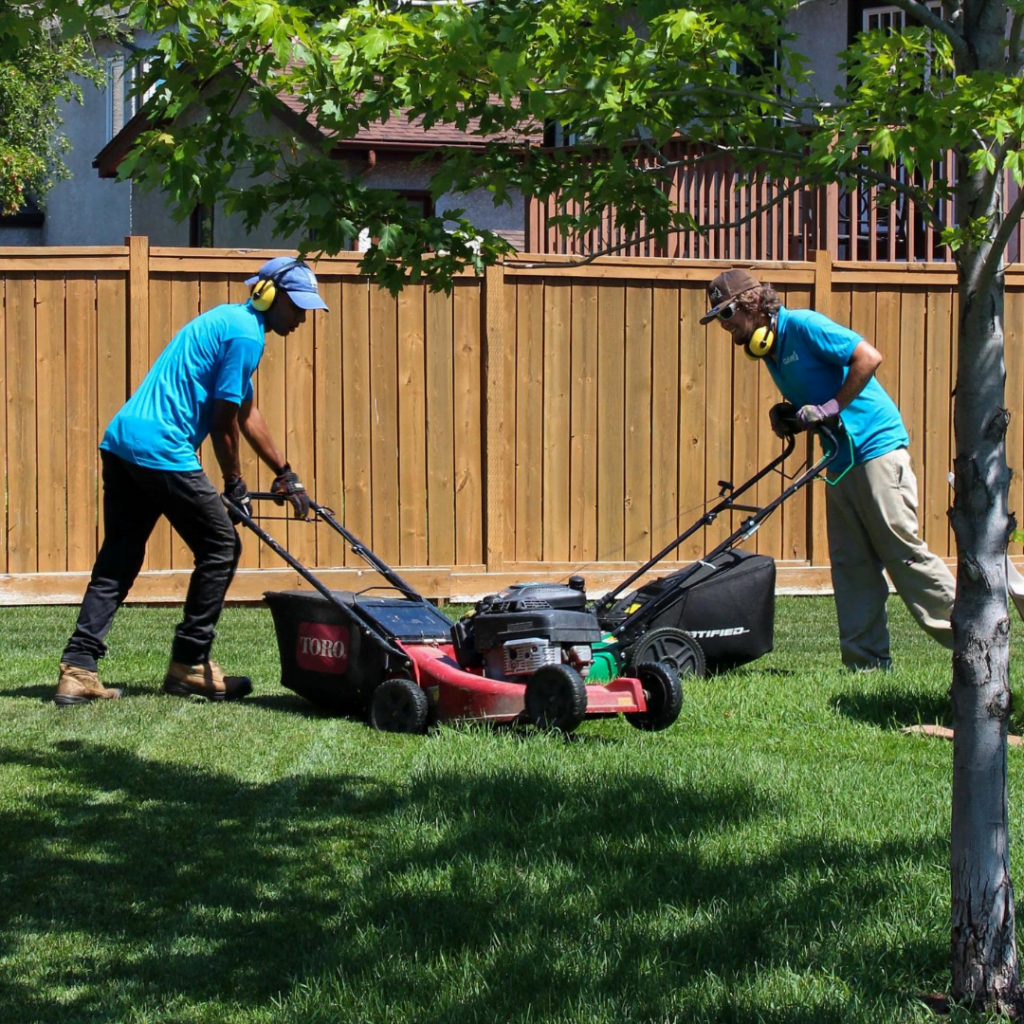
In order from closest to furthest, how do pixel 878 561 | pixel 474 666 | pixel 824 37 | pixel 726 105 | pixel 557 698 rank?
pixel 726 105
pixel 557 698
pixel 474 666
pixel 878 561
pixel 824 37

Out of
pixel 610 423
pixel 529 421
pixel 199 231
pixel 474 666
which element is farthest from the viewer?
pixel 199 231

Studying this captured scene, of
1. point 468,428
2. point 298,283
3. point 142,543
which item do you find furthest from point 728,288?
point 468,428

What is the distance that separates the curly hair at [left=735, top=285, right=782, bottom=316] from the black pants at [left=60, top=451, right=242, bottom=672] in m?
2.41

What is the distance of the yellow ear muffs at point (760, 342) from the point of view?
262 inches

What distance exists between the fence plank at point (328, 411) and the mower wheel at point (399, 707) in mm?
3670

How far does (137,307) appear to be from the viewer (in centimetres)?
923

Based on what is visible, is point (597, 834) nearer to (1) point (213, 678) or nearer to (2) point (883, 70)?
(2) point (883, 70)

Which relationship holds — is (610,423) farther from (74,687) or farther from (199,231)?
(199,231)

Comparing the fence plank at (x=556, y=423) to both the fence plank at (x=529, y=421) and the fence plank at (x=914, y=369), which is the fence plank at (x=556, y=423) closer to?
the fence plank at (x=529, y=421)

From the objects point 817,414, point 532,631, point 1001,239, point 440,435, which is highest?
point 1001,239

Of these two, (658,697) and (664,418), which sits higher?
(664,418)

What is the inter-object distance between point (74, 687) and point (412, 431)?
144 inches

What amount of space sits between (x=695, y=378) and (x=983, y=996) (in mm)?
7185

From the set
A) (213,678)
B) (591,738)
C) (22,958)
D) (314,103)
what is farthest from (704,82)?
(213,678)
